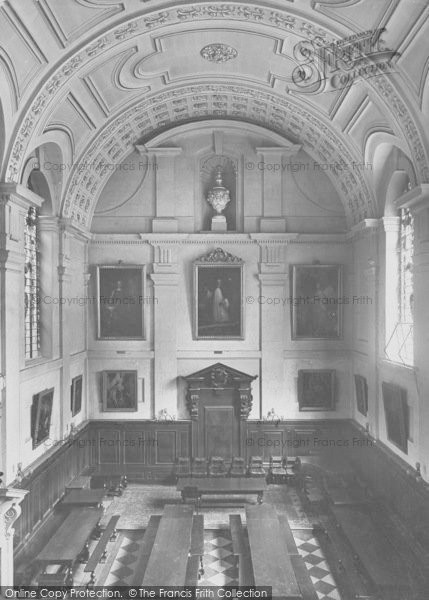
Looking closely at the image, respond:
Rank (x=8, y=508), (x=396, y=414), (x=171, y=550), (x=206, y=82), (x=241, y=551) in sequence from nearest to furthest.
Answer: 1. (x=8, y=508)
2. (x=171, y=550)
3. (x=241, y=551)
4. (x=396, y=414)
5. (x=206, y=82)

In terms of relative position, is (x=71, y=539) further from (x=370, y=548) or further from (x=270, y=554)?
(x=370, y=548)

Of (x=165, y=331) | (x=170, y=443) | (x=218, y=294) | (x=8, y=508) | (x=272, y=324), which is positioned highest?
(x=218, y=294)

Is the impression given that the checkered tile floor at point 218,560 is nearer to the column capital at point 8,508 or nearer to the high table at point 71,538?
the high table at point 71,538

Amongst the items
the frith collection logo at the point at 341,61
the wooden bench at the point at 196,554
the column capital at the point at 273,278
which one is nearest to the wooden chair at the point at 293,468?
the wooden bench at the point at 196,554

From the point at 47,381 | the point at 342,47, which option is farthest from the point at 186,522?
the point at 342,47

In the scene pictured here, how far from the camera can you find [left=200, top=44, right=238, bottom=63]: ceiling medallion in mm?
10672

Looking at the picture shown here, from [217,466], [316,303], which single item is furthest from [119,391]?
[316,303]

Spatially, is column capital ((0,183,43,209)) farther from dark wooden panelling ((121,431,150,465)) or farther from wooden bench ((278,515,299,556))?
wooden bench ((278,515,299,556))

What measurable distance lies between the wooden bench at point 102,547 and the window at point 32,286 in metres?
4.14

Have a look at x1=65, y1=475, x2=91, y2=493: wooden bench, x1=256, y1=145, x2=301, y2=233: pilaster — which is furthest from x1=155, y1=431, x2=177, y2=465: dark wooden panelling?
x1=256, y1=145, x2=301, y2=233: pilaster

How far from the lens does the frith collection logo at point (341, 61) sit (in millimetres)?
8594

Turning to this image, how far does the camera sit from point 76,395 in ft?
45.0

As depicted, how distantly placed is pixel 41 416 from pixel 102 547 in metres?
3.01

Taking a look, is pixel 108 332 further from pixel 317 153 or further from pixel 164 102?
pixel 317 153
